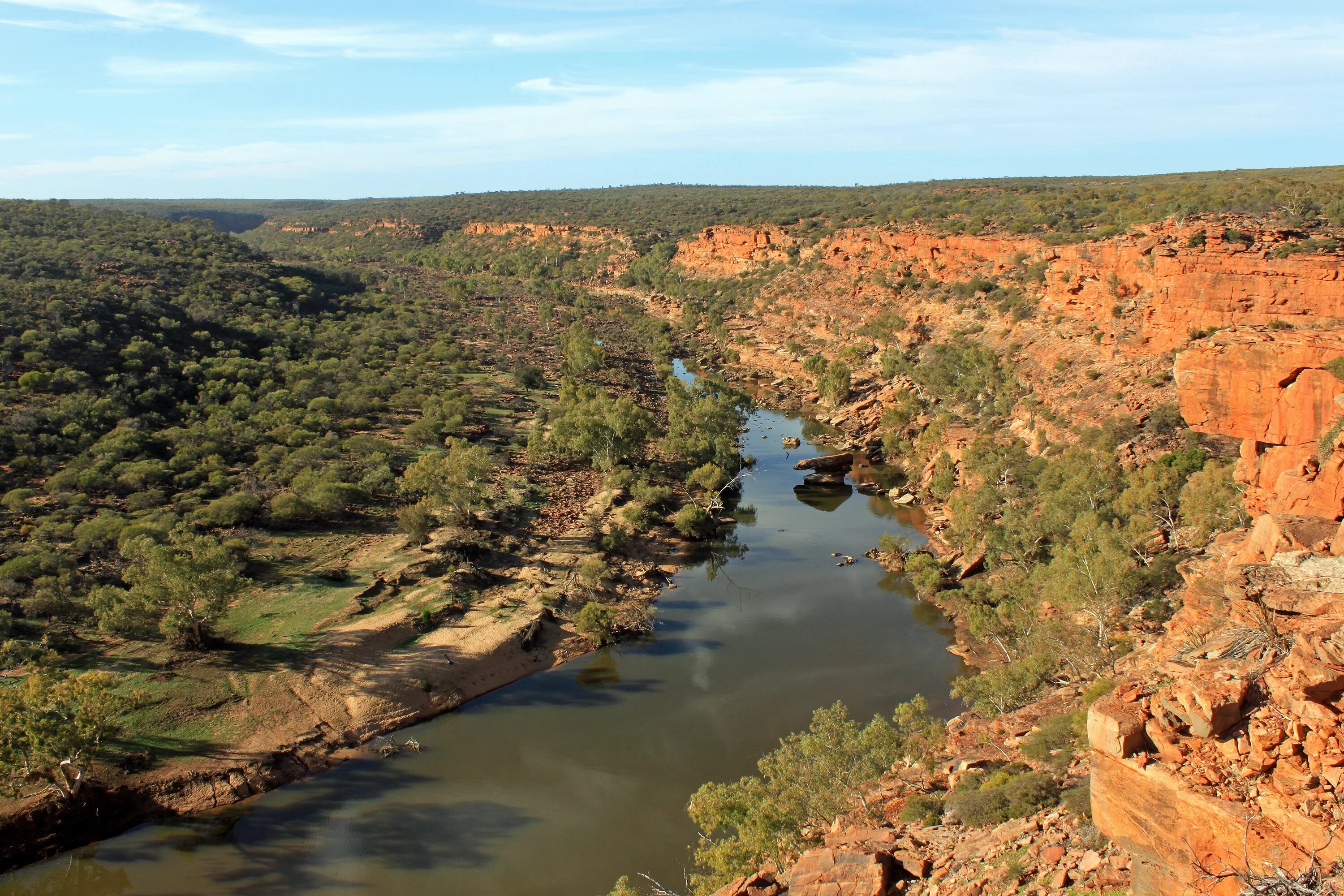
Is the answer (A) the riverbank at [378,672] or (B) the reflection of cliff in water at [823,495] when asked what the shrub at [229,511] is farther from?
(B) the reflection of cliff in water at [823,495]

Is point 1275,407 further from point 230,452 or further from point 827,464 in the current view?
point 230,452

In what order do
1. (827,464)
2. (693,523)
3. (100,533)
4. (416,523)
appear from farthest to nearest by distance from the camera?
(827,464) < (693,523) < (416,523) < (100,533)

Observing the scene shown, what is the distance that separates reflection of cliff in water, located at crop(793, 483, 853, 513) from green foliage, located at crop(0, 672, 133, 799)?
101ft

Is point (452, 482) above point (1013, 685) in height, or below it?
above

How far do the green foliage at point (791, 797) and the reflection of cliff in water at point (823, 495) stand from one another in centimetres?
2444

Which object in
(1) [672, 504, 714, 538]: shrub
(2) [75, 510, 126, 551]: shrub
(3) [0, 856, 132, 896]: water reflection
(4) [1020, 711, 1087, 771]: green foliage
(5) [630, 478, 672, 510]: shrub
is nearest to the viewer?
(4) [1020, 711, 1087, 771]: green foliage

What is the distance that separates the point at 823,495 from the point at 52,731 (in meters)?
33.7

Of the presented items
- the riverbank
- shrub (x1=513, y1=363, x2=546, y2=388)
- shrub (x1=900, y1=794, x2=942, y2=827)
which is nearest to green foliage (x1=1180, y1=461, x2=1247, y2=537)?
shrub (x1=900, y1=794, x2=942, y2=827)

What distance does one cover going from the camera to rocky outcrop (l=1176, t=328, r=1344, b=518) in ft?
51.2

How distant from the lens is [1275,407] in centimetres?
1867

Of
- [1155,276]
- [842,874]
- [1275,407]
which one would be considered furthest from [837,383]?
[842,874]

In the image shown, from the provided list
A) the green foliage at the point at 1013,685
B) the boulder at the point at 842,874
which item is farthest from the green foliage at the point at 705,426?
the boulder at the point at 842,874

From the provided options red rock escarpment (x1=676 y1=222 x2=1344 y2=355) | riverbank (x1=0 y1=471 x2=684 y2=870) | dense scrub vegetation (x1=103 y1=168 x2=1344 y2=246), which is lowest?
riverbank (x1=0 y1=471 x2=684 y2=870)

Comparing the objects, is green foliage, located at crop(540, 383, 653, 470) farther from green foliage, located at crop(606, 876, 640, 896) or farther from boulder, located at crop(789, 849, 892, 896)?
boulder, located at crop(789, 849, 892, 896)
